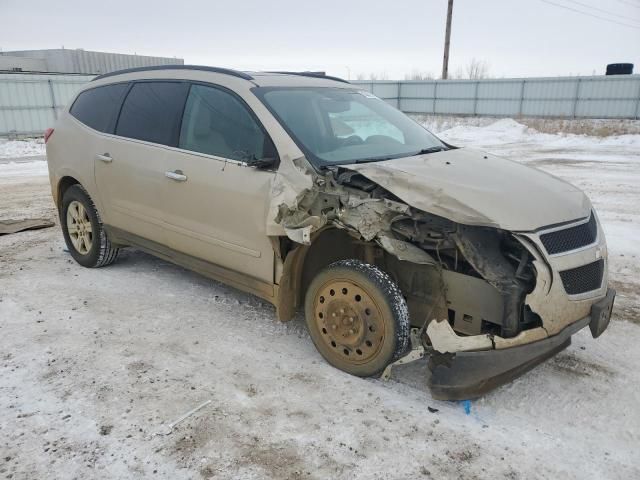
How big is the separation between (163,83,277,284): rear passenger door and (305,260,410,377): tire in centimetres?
47

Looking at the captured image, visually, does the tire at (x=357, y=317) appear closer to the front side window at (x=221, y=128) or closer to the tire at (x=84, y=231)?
the front side window at (x=221, y=128)

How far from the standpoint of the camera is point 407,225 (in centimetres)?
311

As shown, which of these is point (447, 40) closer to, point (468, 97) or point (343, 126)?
point (468, 97)

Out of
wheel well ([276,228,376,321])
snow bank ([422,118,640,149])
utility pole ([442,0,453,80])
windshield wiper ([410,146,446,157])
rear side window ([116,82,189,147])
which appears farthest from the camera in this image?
utility pole ([442,0,453,80])

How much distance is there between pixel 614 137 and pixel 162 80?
19.7 metres

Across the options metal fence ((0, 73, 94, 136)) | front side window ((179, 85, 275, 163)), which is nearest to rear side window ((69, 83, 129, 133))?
front side window ((179, 85, 275, 163))

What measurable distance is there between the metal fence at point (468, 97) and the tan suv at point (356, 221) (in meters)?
18.5

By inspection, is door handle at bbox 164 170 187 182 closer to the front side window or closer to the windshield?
the front side window

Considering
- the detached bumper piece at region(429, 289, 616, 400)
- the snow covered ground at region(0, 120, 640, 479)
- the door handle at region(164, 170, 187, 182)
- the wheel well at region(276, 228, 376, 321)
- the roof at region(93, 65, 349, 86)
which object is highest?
the roof at region(93, 65, 349, 86)

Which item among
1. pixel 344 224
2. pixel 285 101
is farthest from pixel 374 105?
pixel 344 224

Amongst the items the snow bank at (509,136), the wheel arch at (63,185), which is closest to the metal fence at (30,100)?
the wheel arch at (63,185)

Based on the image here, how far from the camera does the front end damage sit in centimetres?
278

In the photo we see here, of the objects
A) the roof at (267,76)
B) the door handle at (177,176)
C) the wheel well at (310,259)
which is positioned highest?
the roof at (267,76)

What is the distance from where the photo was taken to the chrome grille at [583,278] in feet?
9.34
